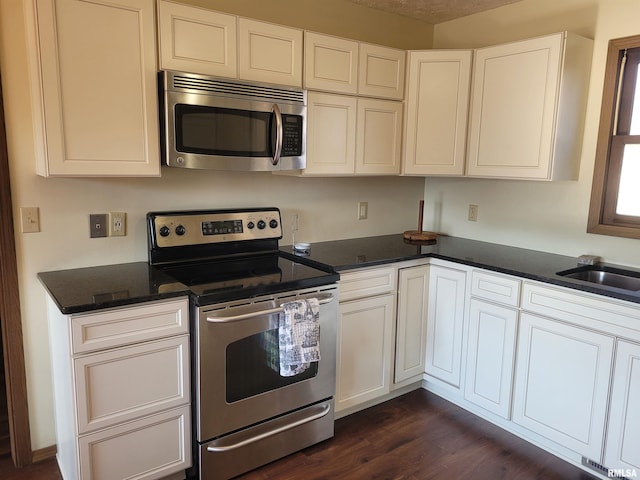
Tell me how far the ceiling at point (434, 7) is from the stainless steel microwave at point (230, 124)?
103cm

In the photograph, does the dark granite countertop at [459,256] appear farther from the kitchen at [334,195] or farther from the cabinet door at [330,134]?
the cabinet door at [330,134]

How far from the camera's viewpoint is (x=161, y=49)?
204 cm

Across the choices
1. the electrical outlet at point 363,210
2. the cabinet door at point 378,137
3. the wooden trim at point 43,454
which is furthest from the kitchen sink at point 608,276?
the wooden trim at point 43,454


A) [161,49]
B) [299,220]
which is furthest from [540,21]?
[161,49]

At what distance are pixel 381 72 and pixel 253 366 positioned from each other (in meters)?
1.87

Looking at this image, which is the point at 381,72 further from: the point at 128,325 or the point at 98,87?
the point at 128,325

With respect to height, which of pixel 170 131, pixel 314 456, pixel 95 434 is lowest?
pixel 314 456

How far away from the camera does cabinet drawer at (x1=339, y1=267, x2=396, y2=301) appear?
2.46 m

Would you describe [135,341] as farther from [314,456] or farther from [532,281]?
Result: [532,281]

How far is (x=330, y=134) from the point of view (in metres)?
2.65

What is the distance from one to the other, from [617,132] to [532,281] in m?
1.01

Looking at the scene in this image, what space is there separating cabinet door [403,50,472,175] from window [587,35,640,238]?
29.4 inches

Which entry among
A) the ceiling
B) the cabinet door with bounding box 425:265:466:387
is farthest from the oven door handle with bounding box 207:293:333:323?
the ceiling

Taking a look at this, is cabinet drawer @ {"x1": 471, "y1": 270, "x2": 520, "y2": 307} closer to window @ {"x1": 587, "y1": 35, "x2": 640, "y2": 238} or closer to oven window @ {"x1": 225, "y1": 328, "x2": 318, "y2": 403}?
window @ {"x1": 587, "y1": 35, "x2": 640, "y2": 238}
